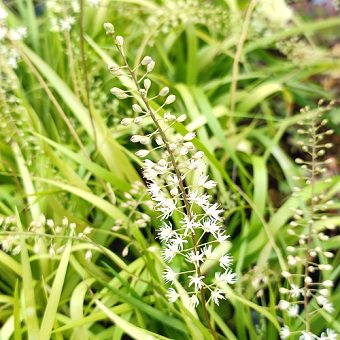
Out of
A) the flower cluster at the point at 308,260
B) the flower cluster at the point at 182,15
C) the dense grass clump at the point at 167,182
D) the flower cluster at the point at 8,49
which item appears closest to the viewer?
the flower cluster at the point at 308,260

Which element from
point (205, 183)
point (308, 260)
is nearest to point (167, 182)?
point (308, 260)

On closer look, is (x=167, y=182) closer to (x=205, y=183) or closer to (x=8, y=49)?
(x=205, y=183)

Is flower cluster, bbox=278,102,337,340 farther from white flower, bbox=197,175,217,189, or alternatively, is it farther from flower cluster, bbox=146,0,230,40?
flower cluster, bbox=146,0,230,40

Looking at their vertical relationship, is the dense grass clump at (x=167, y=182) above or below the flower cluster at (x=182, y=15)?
below

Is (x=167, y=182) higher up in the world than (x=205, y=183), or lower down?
lower down

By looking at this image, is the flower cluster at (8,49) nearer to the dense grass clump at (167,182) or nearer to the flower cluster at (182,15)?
the dense grass clump at (167,182)

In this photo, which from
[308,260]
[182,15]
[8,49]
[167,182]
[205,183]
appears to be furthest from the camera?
[182,15]

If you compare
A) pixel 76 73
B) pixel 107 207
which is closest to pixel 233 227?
pixel 107 207

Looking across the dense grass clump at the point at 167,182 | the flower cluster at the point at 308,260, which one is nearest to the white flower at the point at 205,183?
the dense grass clump at the point at 167,182

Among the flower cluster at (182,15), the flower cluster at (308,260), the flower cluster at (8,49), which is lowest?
the flower cluster at (308,260)

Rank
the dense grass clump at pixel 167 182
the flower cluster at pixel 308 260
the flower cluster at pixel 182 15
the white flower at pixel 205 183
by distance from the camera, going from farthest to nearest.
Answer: the flower cluster at pixel 182 15 → the dense grass clump at pixel 167 182 → the flower cluster at pixel 308 260 → the white flower at pixel 205 183

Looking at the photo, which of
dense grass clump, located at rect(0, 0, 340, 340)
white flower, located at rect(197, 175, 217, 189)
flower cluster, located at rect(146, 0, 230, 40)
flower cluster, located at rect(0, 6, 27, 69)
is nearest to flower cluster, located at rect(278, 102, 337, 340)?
dense grass clump, located at rect(0, 0, 340, 340)

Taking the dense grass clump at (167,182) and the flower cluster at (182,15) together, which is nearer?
the dense grass clump at (167,182)
